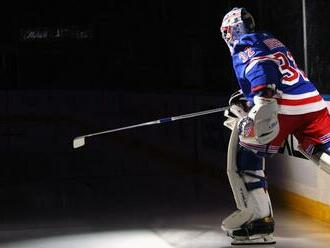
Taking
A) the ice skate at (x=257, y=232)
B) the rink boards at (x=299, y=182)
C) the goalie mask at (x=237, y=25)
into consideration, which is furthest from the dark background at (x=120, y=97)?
the ice skate at (x=257, y=232)

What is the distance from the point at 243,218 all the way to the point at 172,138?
14.7 ft

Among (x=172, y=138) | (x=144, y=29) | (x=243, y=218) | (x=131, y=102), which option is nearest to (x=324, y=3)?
(x=243, y=218)

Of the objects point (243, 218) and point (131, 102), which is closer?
point (243, 218)

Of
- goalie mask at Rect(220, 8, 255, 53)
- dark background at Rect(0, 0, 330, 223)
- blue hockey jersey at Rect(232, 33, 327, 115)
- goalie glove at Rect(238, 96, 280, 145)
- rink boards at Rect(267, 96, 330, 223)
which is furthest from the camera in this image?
dark background at Rect(0, 0, 330, 223)

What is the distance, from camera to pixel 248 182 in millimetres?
4324

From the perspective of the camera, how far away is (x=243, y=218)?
14.4ft

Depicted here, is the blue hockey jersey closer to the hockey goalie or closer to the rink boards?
the hockey goalie

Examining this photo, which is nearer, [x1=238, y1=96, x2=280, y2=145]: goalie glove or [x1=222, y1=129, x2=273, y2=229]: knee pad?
[x1=238, y1=96, x2=280, y2=145]: goalie glove

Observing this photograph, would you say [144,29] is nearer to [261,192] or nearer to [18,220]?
[18,220]

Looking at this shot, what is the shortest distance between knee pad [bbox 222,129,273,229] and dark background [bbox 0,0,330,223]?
176cm

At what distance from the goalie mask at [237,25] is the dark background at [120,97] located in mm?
1707

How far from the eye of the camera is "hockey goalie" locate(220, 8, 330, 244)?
13.0ft

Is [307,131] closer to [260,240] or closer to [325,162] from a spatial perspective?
[325,162]

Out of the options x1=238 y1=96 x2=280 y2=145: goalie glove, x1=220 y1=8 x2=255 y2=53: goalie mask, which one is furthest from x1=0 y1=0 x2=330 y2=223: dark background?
x1=238 y1=96 x2=280 y2=145: goalie glove
